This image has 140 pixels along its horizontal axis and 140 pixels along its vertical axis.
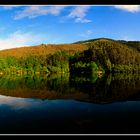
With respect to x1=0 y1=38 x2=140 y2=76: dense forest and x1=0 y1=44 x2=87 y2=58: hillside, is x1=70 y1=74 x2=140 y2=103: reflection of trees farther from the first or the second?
x1=0 y1=44 x2=87 y2=58: hillside

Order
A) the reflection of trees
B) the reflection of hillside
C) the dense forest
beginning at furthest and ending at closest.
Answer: the dense forest
the reflection of hillside
the reflection of trees

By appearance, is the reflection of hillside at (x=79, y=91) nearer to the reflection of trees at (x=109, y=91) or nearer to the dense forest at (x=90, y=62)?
the reflection of trees at (x=109, y=91)

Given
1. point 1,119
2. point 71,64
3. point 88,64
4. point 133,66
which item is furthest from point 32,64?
point 1,119

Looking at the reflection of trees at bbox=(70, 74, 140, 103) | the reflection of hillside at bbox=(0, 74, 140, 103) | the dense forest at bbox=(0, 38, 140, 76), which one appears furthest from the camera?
the dense forest at bbox=(0, 38, 140, 76)

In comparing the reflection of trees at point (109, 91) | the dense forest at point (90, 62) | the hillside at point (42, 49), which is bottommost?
the reflection of trees at point (109, 91)

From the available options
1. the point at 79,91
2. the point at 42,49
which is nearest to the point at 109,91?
the point at 79,91

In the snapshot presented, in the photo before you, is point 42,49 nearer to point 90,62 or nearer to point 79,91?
point 90,62

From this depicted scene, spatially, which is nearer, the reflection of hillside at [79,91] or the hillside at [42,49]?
the reflection of hillside at [79,91]

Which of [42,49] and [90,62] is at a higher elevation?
[42,49]

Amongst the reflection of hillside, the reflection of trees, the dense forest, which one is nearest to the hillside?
the dense forest

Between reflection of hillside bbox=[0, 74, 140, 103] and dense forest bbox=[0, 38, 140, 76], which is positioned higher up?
dense forest bbox=[0, 38, 140, 76]

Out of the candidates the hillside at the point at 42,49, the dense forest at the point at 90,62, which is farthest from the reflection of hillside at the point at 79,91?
the hillside at the point at 42,49

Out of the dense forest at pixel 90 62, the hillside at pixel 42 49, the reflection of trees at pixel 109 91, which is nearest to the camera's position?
the reflection of trees at pixel 109 91

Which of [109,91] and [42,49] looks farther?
[42,49]
